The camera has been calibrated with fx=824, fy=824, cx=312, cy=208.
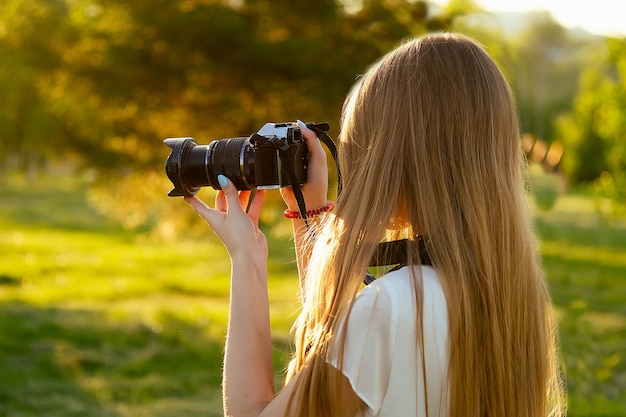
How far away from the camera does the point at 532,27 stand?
23.6 meters

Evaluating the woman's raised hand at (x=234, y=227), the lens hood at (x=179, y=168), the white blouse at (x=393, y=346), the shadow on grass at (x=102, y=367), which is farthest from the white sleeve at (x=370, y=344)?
the shadow on grass at (x=102, y=367)

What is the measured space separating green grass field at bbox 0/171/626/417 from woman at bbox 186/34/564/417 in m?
0.38

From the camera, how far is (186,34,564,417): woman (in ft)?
5.14

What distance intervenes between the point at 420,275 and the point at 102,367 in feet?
21.0

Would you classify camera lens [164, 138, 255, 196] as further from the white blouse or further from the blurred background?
the blurred background

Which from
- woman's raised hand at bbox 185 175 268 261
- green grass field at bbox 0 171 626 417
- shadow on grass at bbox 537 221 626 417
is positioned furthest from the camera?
green grass field at bbox 0 171 626 417

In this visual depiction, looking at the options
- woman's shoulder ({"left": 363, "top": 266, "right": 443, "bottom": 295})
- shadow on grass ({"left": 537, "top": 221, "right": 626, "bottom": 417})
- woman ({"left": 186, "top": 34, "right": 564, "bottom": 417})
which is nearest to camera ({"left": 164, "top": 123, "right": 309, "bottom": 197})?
woman ({"left": 186, "top": 34, "right": 564, "bottom": 417})

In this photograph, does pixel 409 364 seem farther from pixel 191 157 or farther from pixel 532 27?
pixel 532 27

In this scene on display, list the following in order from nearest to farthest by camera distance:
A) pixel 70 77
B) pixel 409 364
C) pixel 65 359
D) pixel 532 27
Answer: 1. pixel 409 364
2. pixel 65 359
3. pixel 70 77
4. pixel 532 27

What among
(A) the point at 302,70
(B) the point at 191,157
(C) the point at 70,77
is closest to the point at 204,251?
(C) the point at 70,77

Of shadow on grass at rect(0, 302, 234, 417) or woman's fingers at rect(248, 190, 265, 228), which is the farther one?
shadow on grass at rect(0, 302, 234, 417)

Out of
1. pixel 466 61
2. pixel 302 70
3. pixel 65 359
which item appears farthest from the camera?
pixel 302 70

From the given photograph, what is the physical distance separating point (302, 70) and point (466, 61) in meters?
7.64

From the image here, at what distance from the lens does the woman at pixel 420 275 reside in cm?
157
